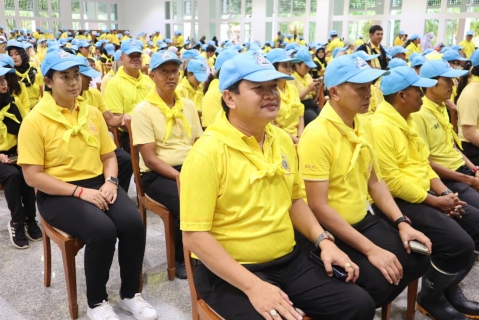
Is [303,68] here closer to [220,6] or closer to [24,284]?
[24,284]

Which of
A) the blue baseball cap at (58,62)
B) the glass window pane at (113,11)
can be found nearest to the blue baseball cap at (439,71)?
the blue baseball cap at (58,62)

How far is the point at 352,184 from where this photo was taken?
6.05ft

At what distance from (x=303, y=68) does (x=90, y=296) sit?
3.51 m

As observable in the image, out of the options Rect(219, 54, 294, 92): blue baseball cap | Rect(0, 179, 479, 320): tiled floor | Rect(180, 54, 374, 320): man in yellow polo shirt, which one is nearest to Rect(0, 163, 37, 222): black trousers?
Rect(0, 179, 479, 320): tiled floor

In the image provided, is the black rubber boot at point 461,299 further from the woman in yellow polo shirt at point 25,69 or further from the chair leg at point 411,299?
the woman in yellow polo shirt at point 25,69

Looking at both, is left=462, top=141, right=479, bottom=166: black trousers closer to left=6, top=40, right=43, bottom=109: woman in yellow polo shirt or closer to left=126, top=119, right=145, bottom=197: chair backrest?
left=126, top=119, right=145, bottom=197: chair backrest

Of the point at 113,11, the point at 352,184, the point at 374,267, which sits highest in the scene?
the point at 113,11

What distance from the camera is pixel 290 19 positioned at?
68.7ft

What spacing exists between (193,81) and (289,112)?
1.04 m

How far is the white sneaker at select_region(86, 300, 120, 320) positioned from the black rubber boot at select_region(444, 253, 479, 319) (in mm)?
1569

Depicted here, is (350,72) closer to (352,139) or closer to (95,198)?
(352,139)

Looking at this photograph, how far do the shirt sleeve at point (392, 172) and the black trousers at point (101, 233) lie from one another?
3.89ft

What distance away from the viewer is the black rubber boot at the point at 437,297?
207 cm

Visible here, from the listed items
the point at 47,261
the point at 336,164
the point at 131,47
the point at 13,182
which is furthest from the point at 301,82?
the point at 47,261
